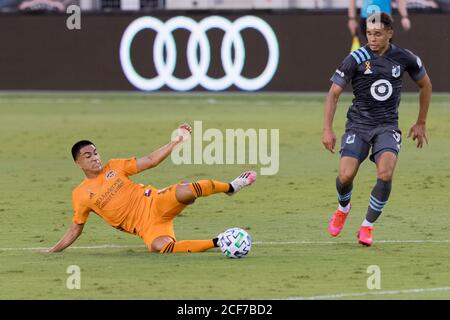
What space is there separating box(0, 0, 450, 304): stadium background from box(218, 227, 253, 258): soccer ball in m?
0.09

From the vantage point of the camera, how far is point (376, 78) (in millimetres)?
12195

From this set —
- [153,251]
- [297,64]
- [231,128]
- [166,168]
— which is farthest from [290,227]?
[297,64]

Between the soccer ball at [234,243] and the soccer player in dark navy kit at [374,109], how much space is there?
4.05 feet

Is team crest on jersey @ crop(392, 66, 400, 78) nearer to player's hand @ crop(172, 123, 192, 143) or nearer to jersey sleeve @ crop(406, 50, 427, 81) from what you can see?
jersey sleeve @ crop(406, 50, 427, 81)

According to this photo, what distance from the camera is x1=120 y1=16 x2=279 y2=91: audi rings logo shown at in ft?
91.4

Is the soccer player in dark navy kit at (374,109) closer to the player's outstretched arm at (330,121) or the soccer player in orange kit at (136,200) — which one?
the player's outstretched arm at (330,121)

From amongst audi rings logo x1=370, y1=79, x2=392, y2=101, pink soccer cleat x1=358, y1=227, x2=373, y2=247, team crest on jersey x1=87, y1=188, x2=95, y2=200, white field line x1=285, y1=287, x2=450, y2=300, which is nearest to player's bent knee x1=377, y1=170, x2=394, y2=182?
pink soccer cleat x1=358, y1=227, x2=373, y2=247

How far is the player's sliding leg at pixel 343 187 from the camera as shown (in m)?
12.2

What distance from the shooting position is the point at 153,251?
11.8m

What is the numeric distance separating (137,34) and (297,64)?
3.55 m

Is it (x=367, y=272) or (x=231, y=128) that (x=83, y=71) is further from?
(x=367, y=272)

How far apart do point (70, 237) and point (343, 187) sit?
262 centimetres

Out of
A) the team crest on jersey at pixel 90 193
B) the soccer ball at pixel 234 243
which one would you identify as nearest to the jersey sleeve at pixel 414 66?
the soccer ball at pixel 234 243

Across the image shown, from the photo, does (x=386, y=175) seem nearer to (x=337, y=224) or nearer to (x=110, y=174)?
(x=337, y=224)
